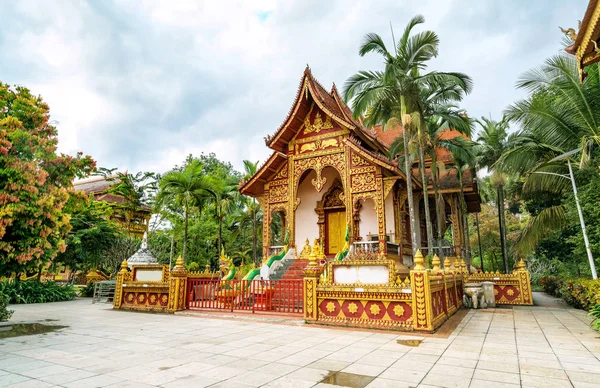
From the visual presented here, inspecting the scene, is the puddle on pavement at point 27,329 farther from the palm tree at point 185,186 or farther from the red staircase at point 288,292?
the palm tree at point 185,186

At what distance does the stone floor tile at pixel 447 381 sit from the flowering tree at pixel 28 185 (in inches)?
318

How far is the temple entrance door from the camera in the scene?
16.1m

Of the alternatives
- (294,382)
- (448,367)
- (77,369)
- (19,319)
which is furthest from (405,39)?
(19,319)

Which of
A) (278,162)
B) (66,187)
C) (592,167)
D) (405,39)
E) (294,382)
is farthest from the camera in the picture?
(278,162)

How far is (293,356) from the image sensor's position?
16.3ft

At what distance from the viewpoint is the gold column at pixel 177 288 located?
34.4 feet

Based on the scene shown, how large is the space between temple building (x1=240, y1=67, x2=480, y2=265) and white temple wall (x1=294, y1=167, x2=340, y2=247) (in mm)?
48

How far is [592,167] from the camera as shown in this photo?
33.7 feet

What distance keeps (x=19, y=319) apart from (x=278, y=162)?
1060 cm

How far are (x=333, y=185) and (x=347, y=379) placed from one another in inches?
519

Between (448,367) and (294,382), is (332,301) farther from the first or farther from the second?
(294,382)

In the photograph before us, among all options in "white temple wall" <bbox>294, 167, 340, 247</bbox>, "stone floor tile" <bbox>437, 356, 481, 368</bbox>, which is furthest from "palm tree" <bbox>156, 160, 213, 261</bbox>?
"stone floor tile" <bbox>437, 356, 481, 368</bbox>

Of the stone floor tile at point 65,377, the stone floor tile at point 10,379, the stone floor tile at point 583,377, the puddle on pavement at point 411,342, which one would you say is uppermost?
the stone floor tile at point 10,379

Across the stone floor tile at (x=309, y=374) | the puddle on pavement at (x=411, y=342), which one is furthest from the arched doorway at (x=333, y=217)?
the stone floor tile at (x=309, y=374)
